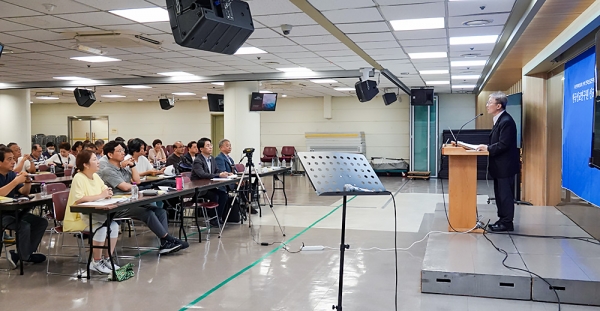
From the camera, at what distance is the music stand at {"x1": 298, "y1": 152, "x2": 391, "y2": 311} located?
10.3 ft

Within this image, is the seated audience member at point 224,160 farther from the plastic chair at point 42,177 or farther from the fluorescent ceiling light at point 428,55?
the fluorescent ceiling light at point 428,55

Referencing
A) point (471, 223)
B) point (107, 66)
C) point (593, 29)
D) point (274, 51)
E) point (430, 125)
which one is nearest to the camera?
point (593, 29)

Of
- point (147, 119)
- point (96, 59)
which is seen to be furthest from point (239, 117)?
point (147, 119)

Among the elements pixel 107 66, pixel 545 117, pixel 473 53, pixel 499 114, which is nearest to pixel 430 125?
pixel 473 53

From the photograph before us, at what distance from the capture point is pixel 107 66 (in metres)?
10.5

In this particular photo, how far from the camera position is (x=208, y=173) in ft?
24.3

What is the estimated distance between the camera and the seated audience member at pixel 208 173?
7340 millimetres

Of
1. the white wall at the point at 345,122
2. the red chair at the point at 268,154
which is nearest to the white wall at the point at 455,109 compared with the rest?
the white wall at the point at 345,122

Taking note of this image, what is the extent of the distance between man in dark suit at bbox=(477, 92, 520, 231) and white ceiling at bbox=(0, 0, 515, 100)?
4.41 ft

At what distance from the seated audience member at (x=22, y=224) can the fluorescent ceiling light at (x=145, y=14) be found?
2.13 m

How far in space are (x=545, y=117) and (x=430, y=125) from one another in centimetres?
980

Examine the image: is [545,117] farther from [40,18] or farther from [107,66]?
[107,66]

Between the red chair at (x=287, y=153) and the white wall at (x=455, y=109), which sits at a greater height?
the white wall at (x=455, y=109)

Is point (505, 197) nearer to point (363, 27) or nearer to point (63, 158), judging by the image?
point (363, 27)
